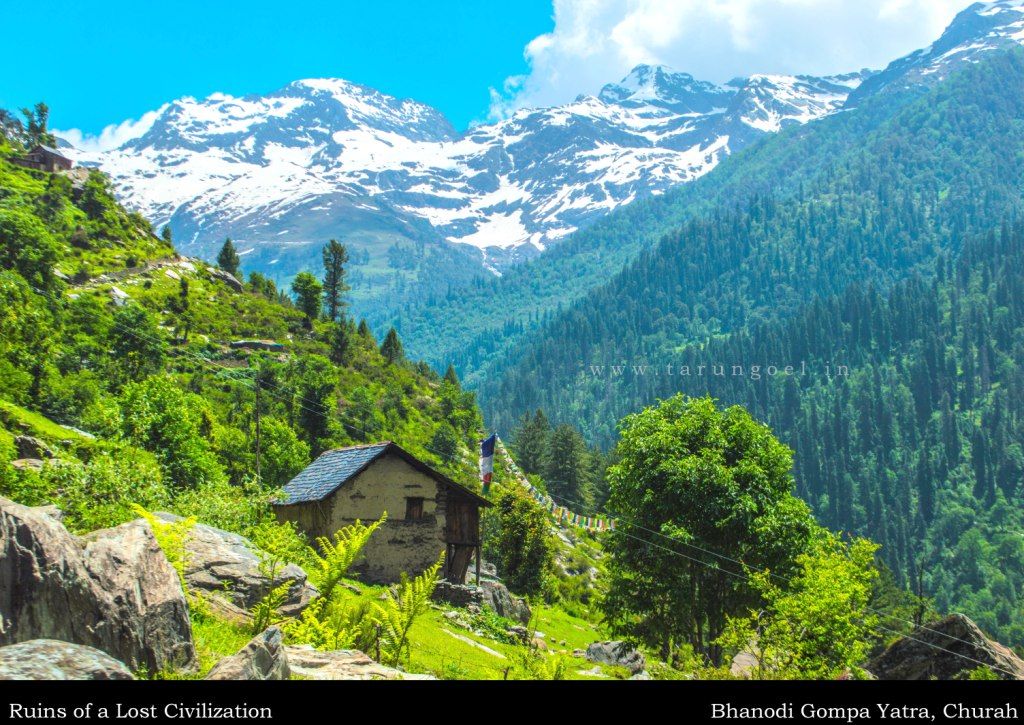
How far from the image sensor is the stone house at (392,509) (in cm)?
4531

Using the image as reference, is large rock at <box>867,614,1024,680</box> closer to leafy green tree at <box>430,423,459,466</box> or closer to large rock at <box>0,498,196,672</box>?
large rock at <box>0,498,196,672</box>

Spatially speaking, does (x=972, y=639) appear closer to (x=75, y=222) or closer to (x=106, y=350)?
(x=106, y=350)

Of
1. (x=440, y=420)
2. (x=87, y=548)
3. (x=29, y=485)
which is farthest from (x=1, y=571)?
(x=440, y=420)

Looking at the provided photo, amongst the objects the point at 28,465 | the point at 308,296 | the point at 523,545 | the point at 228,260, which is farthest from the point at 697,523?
the point at 228,260

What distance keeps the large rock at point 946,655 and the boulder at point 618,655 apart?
378 inches

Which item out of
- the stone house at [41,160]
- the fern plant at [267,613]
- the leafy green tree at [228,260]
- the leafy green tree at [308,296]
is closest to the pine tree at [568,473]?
the leafy green tree at [308,296]

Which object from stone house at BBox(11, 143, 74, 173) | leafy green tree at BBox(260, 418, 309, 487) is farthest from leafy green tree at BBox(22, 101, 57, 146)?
leafy green tree at BBox(260, 418, 309, 487)

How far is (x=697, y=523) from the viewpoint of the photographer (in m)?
36.8

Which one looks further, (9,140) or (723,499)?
(9,140)

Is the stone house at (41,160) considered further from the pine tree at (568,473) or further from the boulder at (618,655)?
the boulder at (618,655)

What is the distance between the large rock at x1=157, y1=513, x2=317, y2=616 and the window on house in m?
25.9

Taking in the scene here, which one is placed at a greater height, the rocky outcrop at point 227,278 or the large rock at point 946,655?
the rocky outcrop at point 227,278
